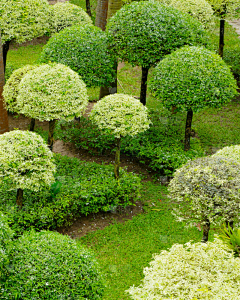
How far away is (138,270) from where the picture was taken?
718cm

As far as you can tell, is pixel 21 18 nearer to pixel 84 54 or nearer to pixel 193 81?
pixel 84 54

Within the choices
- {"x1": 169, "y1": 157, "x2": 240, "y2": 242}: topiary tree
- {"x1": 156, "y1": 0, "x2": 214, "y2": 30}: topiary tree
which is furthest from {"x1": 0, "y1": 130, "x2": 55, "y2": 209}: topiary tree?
{"x1": 156, "y1": 0, "x2": 214, "y2": 30}: topiary tree

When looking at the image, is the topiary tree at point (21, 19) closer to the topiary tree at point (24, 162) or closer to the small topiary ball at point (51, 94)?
the small topiary ball at point (51, 94)

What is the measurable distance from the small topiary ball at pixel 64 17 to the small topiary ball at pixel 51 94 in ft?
18.3

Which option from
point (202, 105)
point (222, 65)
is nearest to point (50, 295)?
point (202, 105)

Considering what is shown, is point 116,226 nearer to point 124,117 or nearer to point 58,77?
point 124,117

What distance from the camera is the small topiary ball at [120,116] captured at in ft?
26.5

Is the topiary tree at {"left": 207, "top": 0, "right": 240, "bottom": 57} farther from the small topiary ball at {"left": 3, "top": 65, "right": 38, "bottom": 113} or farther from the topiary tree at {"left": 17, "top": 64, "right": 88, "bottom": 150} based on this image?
the topiary tree at {"left": 17, "top": 64, "right": 88, "bottom": 150}

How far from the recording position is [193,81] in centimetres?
948

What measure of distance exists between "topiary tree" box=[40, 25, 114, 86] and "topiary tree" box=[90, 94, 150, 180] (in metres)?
2.44

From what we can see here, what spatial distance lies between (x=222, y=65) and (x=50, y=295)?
747 centimetres

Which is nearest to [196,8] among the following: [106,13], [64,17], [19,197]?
[106,13]

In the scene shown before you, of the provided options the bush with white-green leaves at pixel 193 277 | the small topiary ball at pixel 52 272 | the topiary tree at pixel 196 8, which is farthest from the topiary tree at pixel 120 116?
the topiary tree at pixel 196 8

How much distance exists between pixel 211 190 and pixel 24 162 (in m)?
3.31
